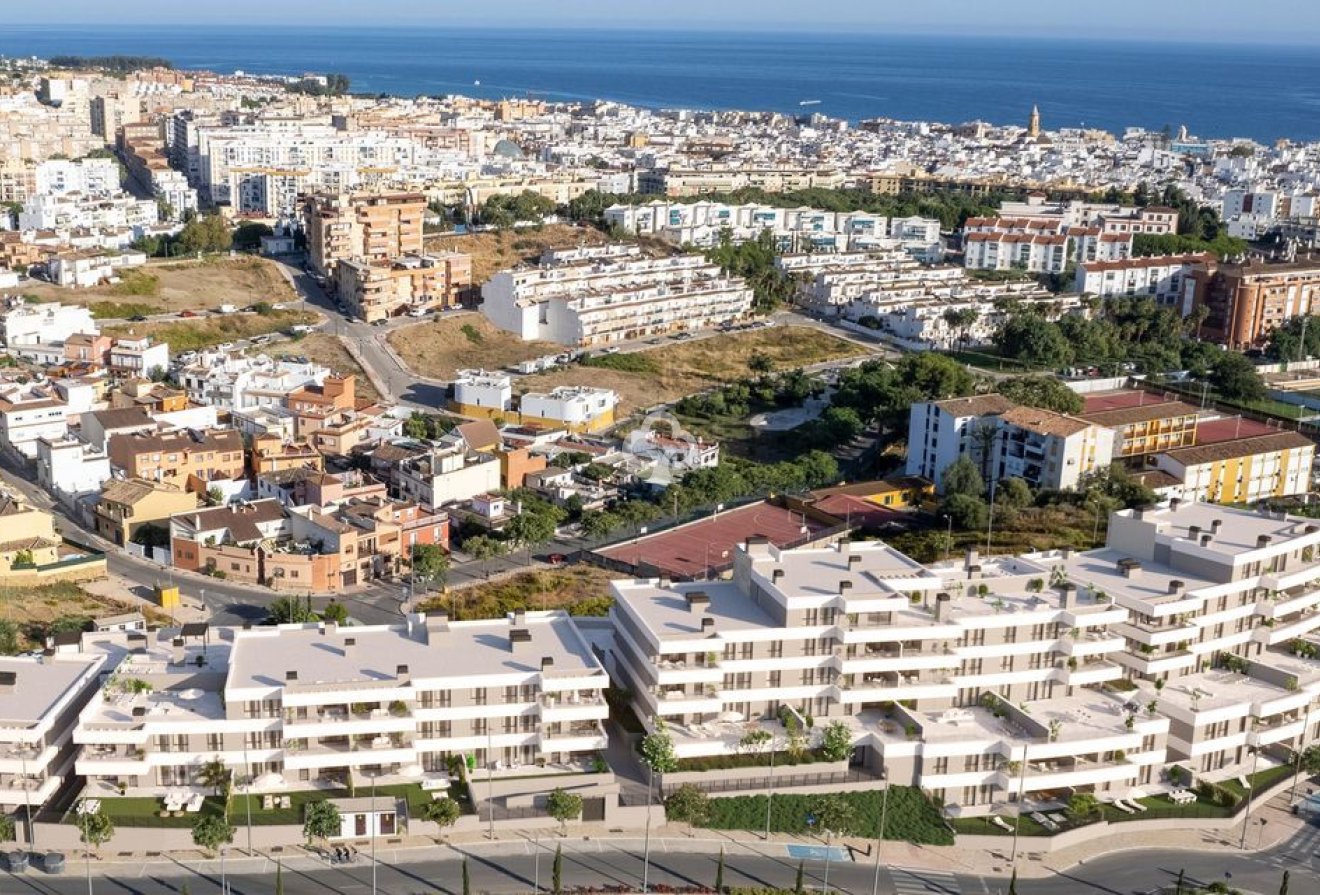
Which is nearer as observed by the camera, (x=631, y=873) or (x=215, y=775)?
(x=631, y=873)

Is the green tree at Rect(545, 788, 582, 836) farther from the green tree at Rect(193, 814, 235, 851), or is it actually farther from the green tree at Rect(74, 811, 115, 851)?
the green tree at Rect(74, 811, 115, 851)

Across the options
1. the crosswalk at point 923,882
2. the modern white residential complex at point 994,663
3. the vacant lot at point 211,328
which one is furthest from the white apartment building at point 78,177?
the crosswalk at point 923,882

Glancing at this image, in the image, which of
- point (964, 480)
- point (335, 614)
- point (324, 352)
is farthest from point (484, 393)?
point (335, 614)

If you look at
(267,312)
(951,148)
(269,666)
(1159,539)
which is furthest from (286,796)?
(951,148)

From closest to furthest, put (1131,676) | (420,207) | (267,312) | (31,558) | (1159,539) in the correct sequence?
(1131,676), (1159,539), (31,558), (267,312), (420,207)

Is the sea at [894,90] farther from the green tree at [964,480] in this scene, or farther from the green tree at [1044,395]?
the green tree at [964,480]

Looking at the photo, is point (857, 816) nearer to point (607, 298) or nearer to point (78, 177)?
point (607, 298)

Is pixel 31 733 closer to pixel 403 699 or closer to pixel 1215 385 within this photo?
pixel 403 699
